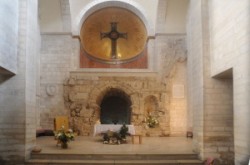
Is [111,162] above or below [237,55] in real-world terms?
below

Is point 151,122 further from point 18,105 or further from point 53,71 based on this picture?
point 18,105

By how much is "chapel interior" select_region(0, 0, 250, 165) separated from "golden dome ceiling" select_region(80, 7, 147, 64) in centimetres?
5

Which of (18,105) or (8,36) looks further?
(18,105)

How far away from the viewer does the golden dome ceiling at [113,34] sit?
18.6 meters

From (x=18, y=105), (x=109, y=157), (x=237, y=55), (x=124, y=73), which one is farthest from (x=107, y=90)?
(x=237, y=55)

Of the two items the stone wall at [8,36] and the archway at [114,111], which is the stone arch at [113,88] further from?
the stone wall at [8,36]

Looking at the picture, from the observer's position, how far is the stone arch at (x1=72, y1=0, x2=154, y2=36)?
17594mm

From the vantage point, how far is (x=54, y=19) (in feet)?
54.6

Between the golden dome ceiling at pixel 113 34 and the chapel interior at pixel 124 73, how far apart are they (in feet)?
0.18

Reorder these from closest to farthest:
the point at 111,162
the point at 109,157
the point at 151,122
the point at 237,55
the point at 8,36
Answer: the point at 237,55
the point at 8,36
the point at 111,162
the point at 109,157
the point at 151,122

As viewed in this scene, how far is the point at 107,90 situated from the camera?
16906 millimetres

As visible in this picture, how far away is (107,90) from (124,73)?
3.81 ft

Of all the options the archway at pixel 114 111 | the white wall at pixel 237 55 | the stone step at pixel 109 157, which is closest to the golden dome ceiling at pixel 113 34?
the archway at pixel 114 111

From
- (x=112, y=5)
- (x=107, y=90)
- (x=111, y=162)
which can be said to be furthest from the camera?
(x=112, y=5)
